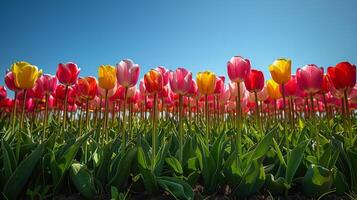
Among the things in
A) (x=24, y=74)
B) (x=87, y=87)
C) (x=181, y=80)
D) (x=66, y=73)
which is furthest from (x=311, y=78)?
(x=24, y=74)

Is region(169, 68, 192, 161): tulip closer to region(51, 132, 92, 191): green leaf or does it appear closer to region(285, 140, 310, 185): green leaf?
region(51, 132, 92, 191): green leaf

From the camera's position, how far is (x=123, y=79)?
10.2 ft

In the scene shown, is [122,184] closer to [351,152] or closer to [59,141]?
[59,141]

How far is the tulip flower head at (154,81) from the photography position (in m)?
2.95

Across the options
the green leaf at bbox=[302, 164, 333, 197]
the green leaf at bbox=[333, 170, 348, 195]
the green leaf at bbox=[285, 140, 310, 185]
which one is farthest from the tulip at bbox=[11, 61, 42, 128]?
the green leaf at bbox=[333, 170, 348, 195]

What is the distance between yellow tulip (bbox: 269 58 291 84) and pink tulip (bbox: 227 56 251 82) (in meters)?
0.59

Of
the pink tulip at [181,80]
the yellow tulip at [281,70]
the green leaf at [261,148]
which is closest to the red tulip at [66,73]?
the pink tulip at [181,80]

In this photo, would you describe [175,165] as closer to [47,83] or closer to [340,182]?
[340,182]

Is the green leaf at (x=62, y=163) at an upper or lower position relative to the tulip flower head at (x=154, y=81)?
lower

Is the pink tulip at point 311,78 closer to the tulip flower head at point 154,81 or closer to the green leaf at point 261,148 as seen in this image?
the green leaf at point 261,148

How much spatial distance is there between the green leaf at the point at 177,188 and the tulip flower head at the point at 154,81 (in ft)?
3.30

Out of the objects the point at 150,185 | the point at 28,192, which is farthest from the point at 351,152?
the point at 28,192

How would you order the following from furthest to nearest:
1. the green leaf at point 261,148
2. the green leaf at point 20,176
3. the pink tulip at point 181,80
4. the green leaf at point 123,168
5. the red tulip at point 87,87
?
1. the red tulip at point 87,87
2. the pink tulip at point 181,80
3. the green leaf at point 261,148
4. the green leaf at point 123,168
5. the green leaf at point 20,176

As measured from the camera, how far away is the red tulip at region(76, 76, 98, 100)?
4.03 m
